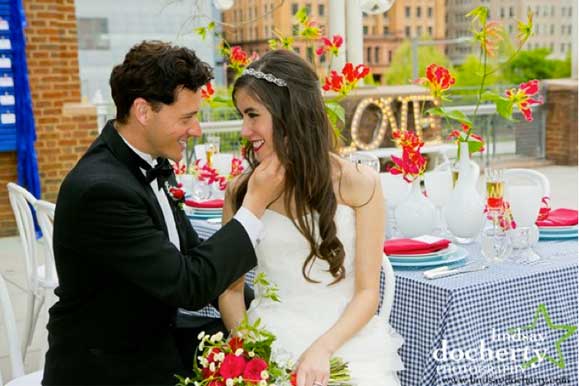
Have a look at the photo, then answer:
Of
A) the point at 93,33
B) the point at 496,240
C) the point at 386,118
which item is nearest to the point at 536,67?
the point at 93,33

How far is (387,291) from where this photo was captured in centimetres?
204

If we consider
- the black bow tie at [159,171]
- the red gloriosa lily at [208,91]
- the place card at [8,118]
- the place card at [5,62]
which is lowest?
the black bow tie at [159,171]

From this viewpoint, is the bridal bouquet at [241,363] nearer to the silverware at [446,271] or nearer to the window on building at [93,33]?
the silverware at [446,271]

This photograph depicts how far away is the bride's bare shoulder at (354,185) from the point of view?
6.50ft

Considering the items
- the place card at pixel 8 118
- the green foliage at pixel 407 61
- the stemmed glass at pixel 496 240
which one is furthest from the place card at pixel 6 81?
the green foliage at pixel 407 61

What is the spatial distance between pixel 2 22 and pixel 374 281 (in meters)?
4.87

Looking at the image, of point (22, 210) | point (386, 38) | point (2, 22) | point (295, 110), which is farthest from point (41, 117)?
point (386, 38)

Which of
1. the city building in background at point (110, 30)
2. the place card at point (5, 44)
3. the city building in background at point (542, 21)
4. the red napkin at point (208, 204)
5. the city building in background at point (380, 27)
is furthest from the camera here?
the city building in background at point (542, 21)

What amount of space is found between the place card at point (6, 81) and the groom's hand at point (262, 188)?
4804 millimetres

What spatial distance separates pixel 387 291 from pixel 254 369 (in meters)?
0.58

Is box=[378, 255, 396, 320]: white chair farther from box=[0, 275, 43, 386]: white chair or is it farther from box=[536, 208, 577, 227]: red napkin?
box=[0, 275, 43, 386]: white chair

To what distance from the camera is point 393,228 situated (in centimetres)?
274

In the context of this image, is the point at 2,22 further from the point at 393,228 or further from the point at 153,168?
the point at 153,168

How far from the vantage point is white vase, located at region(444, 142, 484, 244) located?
2.46 m
